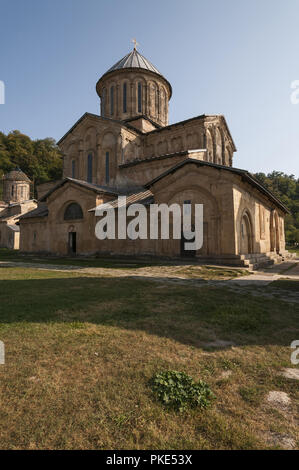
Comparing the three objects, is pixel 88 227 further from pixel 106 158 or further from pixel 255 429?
pixel 255 429

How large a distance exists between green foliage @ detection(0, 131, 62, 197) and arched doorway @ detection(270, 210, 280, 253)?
5949cm

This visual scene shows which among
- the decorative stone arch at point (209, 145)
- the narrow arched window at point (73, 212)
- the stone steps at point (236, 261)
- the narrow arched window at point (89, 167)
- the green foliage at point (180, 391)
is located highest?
the decorative stone arch at point (209, 145)

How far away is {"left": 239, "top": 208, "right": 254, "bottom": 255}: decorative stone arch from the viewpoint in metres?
15.5

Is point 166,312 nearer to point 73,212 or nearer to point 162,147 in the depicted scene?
point 73,212

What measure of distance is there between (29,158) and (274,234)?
64.9m

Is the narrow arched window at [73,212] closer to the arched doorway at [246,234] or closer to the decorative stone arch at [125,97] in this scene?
the arched doorway at [246,234]

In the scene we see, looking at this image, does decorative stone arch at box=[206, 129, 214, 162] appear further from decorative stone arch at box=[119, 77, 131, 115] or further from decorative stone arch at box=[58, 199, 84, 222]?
decorative stone arch at box=[58, 199, 84, 222]

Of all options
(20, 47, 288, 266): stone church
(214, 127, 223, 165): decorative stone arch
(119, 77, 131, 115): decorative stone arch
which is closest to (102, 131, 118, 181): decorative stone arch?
(20, 47, 288, 266): stone church

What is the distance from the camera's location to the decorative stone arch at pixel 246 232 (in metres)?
15.5

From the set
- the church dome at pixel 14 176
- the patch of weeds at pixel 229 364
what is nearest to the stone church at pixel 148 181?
the patch of weeds at pixel 229 364

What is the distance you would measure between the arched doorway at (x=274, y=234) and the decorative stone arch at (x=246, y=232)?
6.61m

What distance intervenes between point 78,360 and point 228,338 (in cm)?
245

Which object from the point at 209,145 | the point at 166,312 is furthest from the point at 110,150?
the point at 166,312

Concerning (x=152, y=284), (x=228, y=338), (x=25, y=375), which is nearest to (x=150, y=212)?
(x=152, y=284)
